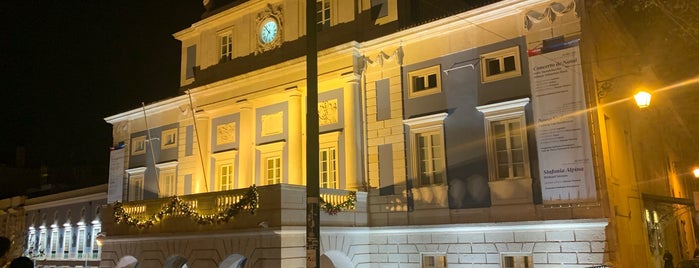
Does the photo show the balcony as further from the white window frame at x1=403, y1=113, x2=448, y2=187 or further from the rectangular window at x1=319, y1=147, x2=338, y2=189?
the white window frame at x1=403, y1=113, x2=448, y2=187

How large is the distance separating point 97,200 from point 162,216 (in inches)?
721

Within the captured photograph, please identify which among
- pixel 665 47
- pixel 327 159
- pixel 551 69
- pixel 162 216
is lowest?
pixel 162 216

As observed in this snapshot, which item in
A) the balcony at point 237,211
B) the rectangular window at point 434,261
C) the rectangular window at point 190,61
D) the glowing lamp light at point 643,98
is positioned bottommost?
the rectangular window at point 434,261

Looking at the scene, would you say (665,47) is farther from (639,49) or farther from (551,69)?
(551,69)

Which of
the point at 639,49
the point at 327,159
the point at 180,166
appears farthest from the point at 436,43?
the point at 180,166

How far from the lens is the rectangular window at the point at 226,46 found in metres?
26.2

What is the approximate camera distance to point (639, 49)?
2406 cm

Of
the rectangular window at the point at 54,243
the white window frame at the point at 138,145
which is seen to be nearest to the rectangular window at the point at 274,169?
the white window frame at the point at 138,145

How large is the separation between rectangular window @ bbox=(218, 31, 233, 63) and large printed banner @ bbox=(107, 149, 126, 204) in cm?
841

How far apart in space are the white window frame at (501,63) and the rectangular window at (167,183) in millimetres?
15786

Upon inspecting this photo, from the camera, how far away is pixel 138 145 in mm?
29828

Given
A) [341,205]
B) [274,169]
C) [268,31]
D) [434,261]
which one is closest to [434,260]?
[434,261]

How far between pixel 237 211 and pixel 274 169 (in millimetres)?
5233

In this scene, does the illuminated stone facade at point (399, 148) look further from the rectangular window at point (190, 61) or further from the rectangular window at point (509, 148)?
the rectangular window at point (190, 61)
